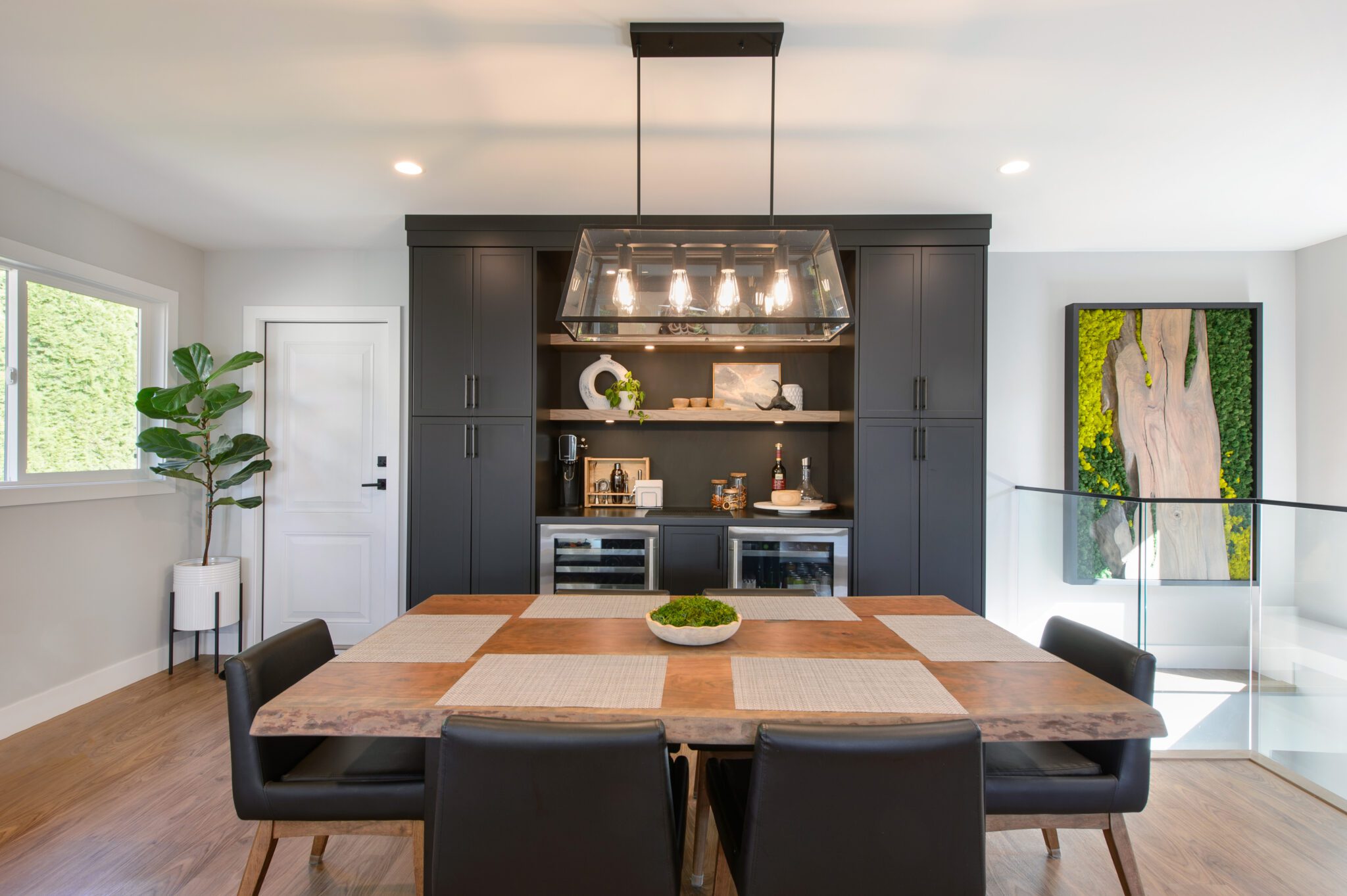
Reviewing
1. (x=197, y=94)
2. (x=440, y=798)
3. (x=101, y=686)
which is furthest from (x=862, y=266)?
(x=101, y=686)

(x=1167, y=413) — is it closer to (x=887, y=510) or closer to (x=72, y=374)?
(x=887, y=510)

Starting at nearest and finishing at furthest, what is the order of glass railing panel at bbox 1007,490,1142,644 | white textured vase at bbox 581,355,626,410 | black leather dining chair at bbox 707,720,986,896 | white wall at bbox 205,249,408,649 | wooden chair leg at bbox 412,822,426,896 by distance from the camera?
black leather dining chair at bbox 707,720,986,896, wooden chair leg at bbox 412,822,426,896, glass railing panel at bbox 1007,490,1142,644, white textured vase at bbox 581,355,626,410, white wall at bbox 205,249,408,649

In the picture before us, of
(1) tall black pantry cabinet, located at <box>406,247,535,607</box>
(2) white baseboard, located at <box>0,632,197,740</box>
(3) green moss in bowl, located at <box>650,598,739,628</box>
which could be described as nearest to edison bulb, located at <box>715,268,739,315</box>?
(3) green moss in bowl, located at <box>650,598,739,628</box>

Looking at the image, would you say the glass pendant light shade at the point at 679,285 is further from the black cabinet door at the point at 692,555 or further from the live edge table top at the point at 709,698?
the black cabinet door at the point at 692,555

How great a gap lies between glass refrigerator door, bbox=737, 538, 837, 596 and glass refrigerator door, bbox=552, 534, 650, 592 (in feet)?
1.77

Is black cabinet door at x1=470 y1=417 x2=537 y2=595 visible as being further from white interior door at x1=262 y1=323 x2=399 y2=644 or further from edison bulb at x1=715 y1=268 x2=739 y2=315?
edison bulb at x1=715 y1=268 x2=739 y2=315

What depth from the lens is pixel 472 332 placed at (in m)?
3.59

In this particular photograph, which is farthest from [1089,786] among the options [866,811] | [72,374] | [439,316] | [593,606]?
[72,374]

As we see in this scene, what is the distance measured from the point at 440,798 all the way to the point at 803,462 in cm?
319

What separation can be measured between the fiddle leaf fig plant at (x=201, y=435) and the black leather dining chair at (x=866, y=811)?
3709 mm

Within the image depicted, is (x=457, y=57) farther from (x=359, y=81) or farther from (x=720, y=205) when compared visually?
(x=720, y=205)

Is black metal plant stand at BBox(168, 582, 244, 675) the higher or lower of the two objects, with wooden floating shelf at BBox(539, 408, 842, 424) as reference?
lower

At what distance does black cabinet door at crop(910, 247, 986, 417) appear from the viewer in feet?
11.5

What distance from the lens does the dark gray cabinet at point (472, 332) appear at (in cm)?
357
